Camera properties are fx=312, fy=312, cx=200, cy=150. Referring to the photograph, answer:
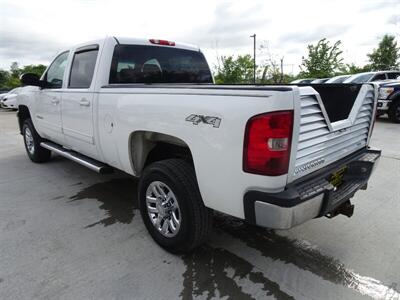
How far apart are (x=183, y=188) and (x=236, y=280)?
80 cm

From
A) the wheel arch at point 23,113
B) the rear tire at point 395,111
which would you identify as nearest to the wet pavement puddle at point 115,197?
the wheel arch at point 23,113

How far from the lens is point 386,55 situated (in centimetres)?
2930

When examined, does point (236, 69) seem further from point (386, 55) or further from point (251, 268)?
point (251, 268)

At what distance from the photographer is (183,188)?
240 centimetres

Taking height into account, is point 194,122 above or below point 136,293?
above

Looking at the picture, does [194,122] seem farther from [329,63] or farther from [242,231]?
[329,63]

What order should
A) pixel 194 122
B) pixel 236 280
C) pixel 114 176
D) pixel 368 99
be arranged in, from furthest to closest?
pixel 114 176, pixel 368 99, pixel 236 280, pixel 194 122

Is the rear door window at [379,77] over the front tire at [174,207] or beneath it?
over

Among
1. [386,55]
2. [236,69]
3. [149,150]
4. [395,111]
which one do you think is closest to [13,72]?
[236,69]

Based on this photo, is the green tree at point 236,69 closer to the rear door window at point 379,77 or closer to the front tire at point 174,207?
the rear door window at point 379,77

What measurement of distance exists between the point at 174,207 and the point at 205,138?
794 mm

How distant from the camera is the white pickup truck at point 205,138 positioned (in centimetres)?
193

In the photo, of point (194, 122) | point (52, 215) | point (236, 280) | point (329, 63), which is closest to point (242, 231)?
point (236, 280)

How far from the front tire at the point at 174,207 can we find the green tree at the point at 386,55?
108 ft
